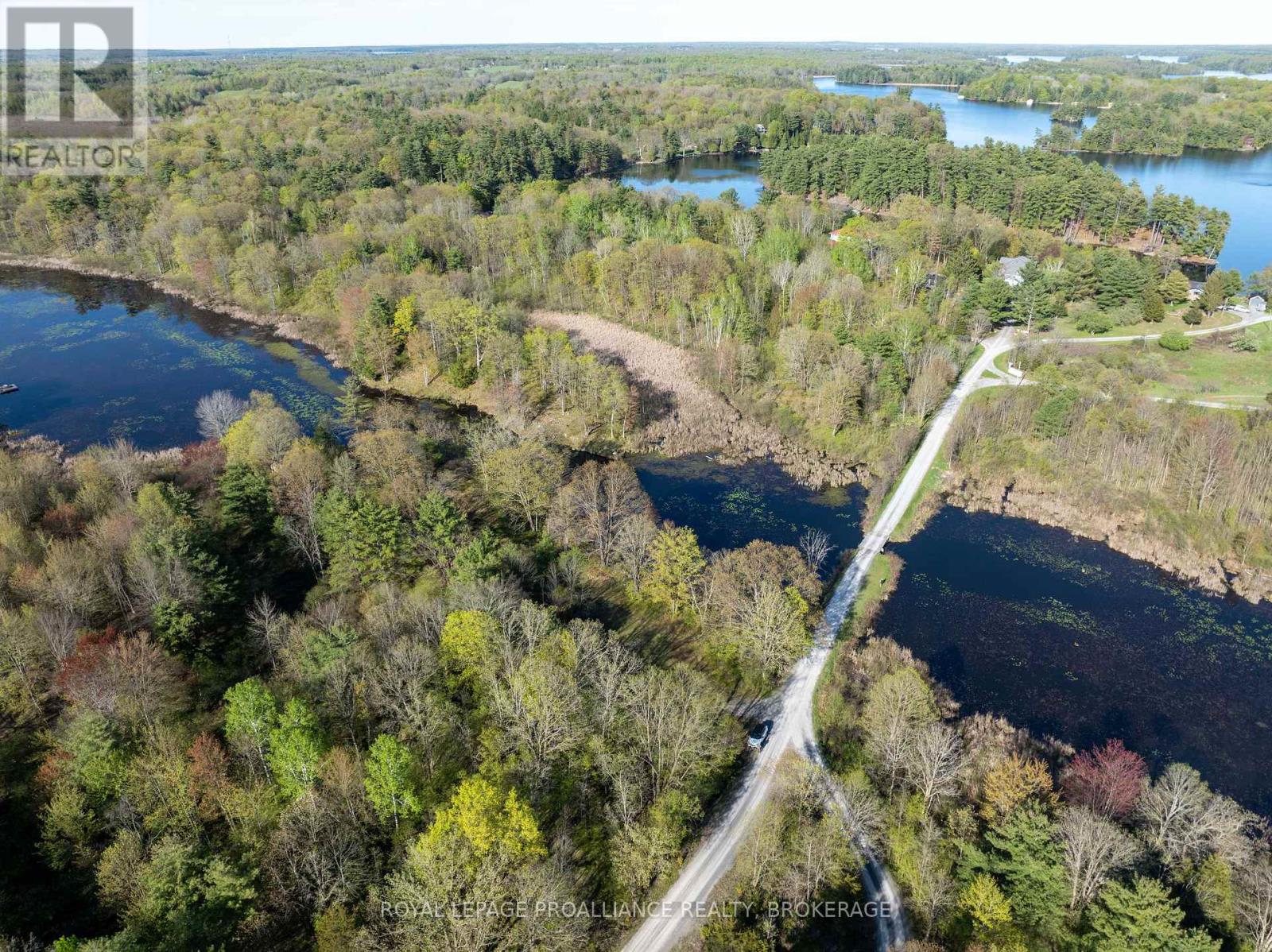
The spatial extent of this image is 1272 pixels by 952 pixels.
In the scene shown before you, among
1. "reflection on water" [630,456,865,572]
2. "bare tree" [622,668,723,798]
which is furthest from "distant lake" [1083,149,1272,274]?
"bare tree" [622,668,723,798]

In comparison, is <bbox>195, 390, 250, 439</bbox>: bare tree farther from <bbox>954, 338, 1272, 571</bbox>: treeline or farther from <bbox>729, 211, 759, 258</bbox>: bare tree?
<bbox>729, 211, 759, 258</bbox>: bare tree

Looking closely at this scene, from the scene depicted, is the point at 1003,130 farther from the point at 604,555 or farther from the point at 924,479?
the point at 604,555

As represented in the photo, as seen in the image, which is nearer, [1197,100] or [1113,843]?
[1113,843]

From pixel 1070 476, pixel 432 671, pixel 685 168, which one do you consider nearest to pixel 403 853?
pixel 432 671

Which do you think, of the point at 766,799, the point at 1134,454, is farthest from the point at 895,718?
the point at 1134,454

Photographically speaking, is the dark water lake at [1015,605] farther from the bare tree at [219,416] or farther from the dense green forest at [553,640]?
the bare tree at [219,416]

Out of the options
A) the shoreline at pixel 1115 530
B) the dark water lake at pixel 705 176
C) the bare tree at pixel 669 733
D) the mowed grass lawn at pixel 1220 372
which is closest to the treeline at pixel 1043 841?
the bare tree at pixel 669 733
